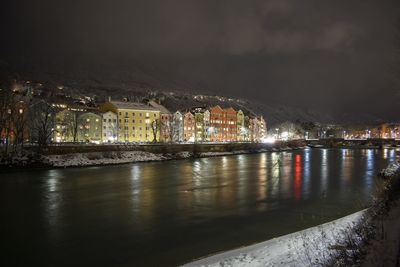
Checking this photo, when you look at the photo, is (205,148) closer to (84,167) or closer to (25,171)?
(84,167)

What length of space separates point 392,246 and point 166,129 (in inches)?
4508

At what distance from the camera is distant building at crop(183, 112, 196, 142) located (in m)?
137

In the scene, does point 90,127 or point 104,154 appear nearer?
point 104,154

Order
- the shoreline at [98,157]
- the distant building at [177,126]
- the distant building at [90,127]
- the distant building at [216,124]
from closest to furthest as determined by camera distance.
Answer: the shoreline at [98,157] < the distant building at [90,127] < the distant building at [177,126] < the distant building at [216,124]

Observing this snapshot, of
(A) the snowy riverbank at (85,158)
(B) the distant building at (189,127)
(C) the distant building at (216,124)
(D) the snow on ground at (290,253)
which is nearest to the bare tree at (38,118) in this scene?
(A) the snowy riverbank at (85,158)

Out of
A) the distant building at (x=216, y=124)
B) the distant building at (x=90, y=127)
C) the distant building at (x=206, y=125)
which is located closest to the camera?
the distant building at (x=90, y=127)

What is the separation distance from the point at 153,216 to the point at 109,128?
310 ft

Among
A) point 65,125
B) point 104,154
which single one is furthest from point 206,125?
point 104,154

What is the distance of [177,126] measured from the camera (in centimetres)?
12988

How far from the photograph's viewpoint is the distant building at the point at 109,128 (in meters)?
112

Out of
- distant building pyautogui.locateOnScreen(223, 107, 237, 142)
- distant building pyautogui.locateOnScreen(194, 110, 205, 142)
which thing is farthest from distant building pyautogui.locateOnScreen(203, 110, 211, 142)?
distant building pyautogui.locateOnScreen(223, 107, 237, 142)

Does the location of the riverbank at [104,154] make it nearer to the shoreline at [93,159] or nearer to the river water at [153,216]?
the shoreline at [93,159]

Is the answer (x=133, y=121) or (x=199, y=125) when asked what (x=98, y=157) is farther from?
(x=199, y=125)

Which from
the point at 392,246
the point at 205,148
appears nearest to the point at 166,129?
the point at 205,148
